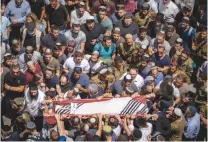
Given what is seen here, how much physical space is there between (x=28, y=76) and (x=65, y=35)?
175 cm

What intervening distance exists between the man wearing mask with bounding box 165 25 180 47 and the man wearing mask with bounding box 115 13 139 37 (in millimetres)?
733

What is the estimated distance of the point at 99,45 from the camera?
14.4 metres

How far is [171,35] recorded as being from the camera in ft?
48.2

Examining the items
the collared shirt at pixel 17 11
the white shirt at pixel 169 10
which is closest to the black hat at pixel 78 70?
the collared shirt at pixel 17 11

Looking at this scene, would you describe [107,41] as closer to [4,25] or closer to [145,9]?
[145,9]

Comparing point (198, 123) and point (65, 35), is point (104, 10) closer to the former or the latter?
point (65, 35)

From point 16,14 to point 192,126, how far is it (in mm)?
5571

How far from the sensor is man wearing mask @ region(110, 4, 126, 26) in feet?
50.0

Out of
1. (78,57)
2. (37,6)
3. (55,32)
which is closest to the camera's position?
(78,57)

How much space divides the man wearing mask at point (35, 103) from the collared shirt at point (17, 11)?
10.2 ft

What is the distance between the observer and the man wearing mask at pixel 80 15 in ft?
49.9

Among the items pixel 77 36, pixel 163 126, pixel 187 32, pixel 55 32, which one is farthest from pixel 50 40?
pixel 163 126

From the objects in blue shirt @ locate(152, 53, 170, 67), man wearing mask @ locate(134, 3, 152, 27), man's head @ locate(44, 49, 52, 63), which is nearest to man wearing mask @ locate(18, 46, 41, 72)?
man's head @ locate(44, 49, 52, 63)

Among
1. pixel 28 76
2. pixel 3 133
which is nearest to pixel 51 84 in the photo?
pixel 28 76
